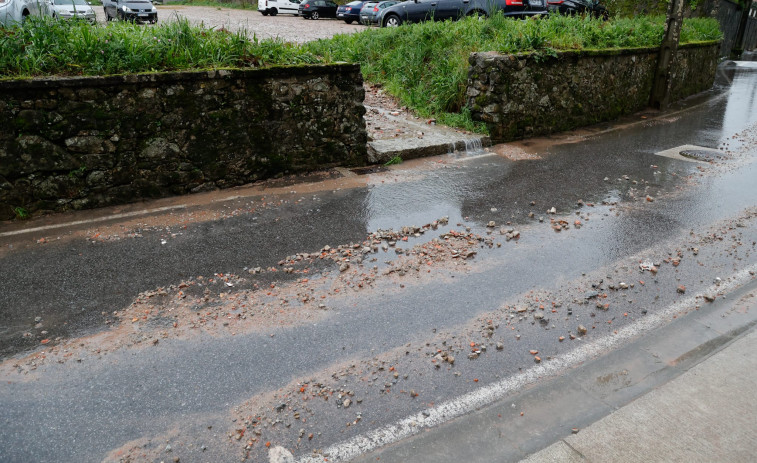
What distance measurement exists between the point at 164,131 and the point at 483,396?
17.4 ft

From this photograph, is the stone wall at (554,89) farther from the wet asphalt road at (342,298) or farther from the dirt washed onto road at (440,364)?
the dirt washed onto road at (440,364)

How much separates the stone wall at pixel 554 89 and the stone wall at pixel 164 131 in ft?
9.88

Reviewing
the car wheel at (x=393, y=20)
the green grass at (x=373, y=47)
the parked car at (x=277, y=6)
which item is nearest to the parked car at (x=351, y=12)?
the parked car at (x=277, y=6)

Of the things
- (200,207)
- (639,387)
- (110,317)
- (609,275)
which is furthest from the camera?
(200,207)

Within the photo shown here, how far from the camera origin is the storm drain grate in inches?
381

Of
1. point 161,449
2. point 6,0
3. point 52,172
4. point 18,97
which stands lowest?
point 161,449

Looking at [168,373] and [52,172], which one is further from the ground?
[52,172]

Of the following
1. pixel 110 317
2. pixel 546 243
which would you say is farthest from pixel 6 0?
pixel 546 243

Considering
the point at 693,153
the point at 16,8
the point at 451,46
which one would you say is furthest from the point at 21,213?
the point at 693,153

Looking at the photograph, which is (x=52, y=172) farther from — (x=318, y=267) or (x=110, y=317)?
(x=318, y=267)

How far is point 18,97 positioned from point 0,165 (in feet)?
2.58

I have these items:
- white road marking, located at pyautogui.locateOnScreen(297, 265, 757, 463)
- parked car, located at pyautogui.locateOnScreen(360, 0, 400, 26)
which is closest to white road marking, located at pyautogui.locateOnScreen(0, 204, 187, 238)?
white road marking, located at pyautogui.locateOnScreen(297, 265, 757, 463)

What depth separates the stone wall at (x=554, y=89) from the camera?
1026cm

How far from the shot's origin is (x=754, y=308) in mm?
4871
